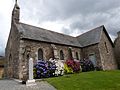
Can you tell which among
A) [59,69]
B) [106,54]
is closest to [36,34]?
[59,69]

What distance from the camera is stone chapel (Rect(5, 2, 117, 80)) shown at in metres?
16.0

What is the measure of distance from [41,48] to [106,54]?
1176cm

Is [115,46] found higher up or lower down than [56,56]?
higher up

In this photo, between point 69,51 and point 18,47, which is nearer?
point 18,47

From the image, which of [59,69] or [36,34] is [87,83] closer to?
[59,69]

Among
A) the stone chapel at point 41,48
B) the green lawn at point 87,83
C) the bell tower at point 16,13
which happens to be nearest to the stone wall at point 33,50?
the stone chapel at point 41,48

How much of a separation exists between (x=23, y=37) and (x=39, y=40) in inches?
90.9

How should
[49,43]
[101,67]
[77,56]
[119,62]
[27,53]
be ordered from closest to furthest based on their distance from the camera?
[27,53], [49,43], [101,67], [77,56], [119,62]

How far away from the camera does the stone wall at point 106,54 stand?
71.1ft

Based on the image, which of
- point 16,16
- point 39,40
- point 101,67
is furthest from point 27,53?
point 101,67

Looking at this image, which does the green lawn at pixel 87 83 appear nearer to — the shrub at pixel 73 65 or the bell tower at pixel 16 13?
the shrub at pixel 73 65

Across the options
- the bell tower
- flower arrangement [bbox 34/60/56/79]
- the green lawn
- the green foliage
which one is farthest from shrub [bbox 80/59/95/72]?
the bell tower

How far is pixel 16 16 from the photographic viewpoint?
19.6 meters

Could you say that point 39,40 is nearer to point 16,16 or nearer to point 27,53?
point 27,53
